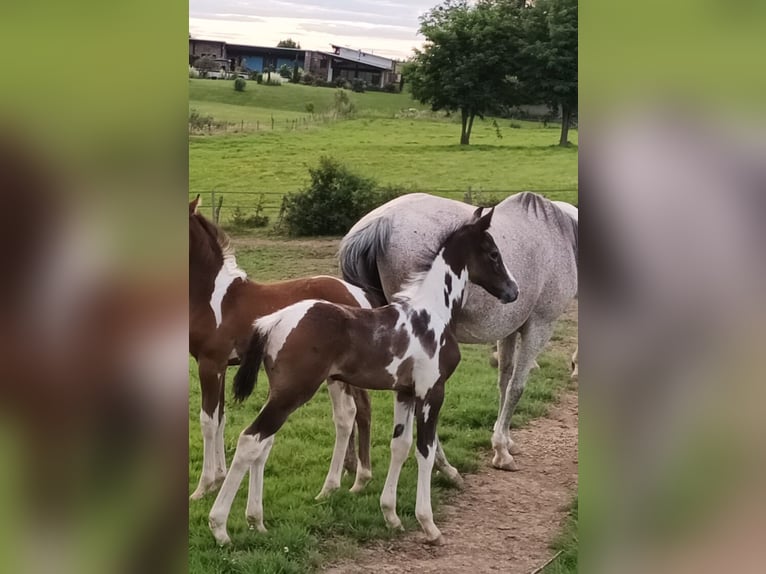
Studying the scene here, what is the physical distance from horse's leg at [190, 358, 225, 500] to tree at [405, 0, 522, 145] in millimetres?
1086

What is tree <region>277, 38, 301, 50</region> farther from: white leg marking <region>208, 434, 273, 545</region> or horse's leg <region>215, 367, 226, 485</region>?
white leg marking <region>208, 434, 273, 545</region>

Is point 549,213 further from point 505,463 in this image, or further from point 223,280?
point 223,280

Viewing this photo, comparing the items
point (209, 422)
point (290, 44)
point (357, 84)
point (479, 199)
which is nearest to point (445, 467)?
point (209, 422)

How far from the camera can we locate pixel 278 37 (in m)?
2.37

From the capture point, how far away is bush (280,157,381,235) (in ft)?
7.77

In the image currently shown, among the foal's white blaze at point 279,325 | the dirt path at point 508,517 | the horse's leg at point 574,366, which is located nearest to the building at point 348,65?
the foal's white blaze at point 279,325

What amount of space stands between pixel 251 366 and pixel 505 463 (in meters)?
0.91

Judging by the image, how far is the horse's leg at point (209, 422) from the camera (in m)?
2.24

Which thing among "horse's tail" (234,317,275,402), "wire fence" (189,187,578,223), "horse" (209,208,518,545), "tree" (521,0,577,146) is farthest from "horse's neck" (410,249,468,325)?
"tree" (521,0,577,146)
